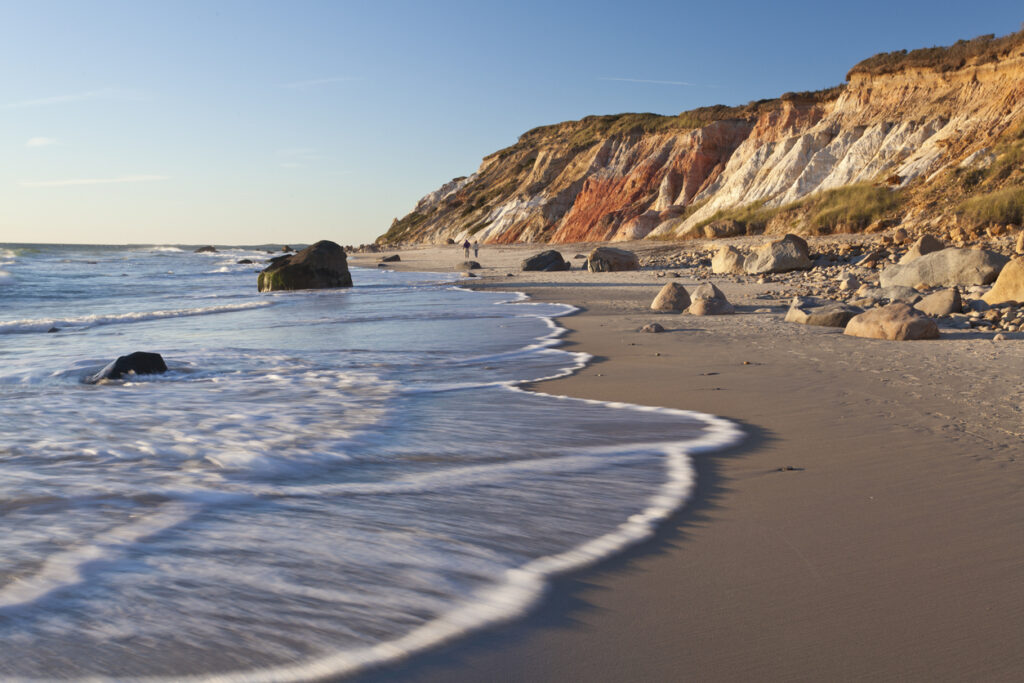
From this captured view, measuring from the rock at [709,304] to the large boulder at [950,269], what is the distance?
145 inches

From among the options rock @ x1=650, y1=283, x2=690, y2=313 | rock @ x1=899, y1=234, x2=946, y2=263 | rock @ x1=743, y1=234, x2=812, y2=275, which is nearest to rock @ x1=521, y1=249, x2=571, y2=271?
rock @ x1=743, y1=234, x2=812, y2=275

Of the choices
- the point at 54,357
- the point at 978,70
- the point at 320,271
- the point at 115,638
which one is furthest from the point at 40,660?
the point at 978,70

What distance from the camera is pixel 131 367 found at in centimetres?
656

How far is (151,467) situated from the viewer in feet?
12.0

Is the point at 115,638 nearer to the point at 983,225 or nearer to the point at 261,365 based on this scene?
the point at 261,365

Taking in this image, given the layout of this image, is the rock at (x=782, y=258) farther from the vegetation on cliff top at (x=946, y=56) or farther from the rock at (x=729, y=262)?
the vegetation on cliff top at (x=946, y=56)

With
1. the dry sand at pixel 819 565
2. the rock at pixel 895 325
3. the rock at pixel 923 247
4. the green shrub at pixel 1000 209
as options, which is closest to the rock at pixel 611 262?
the green shrub at pixel 1000 209

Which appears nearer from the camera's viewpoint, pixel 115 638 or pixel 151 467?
pixel 115 638

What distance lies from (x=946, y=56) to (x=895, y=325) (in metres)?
30.2

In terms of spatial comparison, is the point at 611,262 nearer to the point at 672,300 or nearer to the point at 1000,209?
the point at 1000,209

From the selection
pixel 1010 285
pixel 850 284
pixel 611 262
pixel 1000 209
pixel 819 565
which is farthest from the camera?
pixel 611 262

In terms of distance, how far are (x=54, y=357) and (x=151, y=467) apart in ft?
18.2

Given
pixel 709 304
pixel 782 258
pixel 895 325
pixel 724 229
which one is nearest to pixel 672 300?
pixel 709 304

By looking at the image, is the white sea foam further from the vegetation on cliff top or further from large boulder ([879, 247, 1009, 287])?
the vegetation on cliff top
